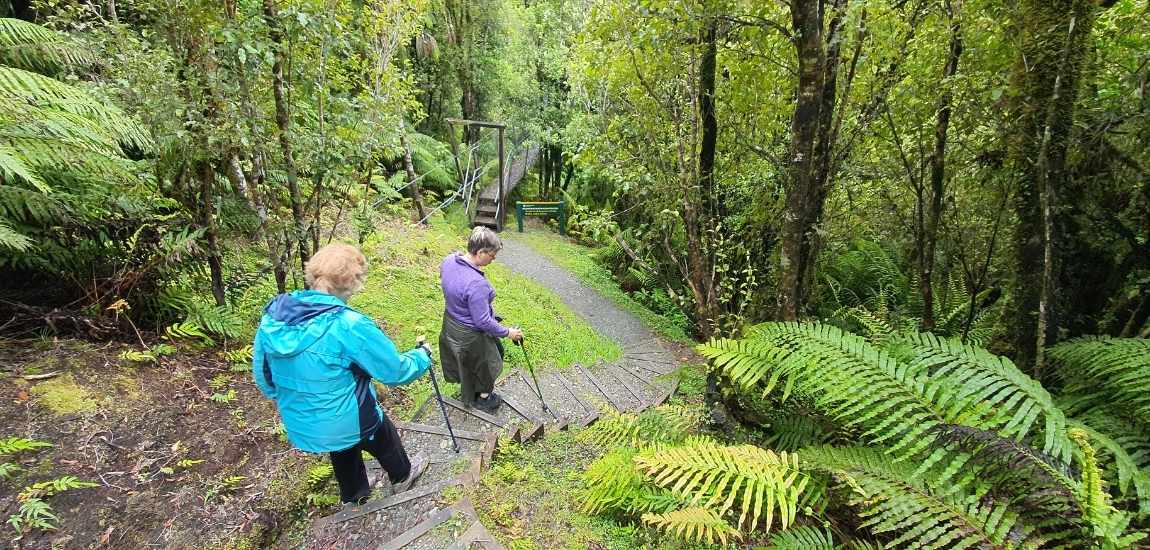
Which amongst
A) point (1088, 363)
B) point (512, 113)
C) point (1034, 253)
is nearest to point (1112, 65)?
point (1034, 253)

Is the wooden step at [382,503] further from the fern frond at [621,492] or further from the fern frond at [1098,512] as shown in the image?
the fern frond at [1098,512]

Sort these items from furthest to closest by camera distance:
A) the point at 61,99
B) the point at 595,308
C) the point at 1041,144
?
the point at 595,308 < the point at 61,99 < the point at 1041,144

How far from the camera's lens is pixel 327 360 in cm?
224

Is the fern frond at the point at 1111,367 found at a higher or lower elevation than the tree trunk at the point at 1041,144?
lower

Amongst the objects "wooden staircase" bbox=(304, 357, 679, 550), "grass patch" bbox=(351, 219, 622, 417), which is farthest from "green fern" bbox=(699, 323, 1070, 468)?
"grass patch" bbox=(351, 219, 622, 417)

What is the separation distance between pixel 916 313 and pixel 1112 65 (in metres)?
3.30

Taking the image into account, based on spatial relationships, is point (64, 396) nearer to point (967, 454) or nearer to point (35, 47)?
point (35, 47)

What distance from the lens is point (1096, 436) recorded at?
170 cm

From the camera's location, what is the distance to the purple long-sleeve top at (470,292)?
3645 millimetres

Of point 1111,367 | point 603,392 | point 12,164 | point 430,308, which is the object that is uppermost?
point 12,164

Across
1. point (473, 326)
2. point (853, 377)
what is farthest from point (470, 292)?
point (853, 377)

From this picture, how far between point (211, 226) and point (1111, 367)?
5.72 m

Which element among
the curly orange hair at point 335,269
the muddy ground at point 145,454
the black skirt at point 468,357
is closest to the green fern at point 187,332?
the muddy ground at point 145,454

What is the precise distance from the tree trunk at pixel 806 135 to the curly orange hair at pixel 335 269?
2493 mm
